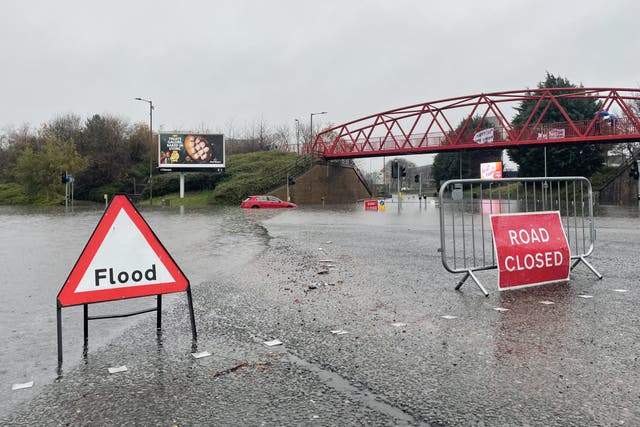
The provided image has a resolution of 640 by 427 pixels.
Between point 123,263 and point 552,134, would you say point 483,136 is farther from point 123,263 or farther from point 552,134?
point 123,263

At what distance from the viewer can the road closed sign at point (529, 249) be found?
6.08 m

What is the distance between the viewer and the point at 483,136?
47.7 metres

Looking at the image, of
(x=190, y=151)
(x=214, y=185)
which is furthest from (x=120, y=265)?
(x=214, y=185)

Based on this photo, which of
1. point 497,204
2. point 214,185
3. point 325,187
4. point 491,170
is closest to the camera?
point 497,204

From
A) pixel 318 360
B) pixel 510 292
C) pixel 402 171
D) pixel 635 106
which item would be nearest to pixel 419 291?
pixel 510 292

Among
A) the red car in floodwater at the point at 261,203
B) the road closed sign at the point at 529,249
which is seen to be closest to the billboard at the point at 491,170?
the red car in floodwater at the point at 261,203

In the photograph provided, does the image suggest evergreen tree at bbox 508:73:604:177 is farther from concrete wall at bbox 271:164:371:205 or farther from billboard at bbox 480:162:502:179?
concrete wall at bbox 271:164:371:205

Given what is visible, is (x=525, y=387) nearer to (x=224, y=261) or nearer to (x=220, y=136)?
(x=224, y=261)

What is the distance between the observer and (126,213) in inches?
164

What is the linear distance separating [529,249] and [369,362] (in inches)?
142

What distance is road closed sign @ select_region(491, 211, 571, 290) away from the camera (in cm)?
608

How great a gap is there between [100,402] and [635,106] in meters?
62.2

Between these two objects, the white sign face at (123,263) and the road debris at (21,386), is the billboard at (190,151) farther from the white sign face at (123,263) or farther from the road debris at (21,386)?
the road debris at (21,386)

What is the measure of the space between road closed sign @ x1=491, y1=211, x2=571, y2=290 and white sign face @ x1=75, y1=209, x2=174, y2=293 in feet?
13.2
